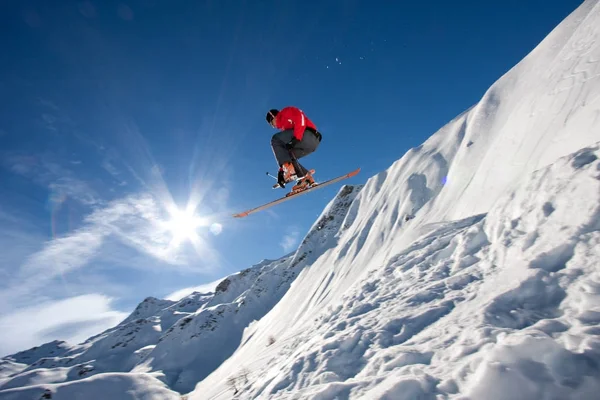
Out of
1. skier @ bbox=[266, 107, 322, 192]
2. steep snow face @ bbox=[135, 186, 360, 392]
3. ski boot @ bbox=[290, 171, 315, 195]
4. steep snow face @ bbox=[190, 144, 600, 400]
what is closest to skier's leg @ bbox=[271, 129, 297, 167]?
skier @ bbox=[266, 107, 322, 192]

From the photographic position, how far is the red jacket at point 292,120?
326 inches

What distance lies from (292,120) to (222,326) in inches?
4417

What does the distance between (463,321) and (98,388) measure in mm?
63950

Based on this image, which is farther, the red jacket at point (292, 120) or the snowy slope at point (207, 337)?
the snowy slope at point (207, 337)

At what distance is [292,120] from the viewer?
328 inches

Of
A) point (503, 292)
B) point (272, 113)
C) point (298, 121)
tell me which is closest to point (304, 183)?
point (298, 121)

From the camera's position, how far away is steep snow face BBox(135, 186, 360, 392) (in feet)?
258

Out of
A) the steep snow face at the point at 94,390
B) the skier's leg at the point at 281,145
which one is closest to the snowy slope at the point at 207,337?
the steep snow face at the point at 94,390

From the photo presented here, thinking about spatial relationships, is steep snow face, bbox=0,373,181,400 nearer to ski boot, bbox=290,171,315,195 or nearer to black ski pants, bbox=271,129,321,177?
ski boot, bbox=290,171,315,195

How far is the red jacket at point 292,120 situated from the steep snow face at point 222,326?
6204cm

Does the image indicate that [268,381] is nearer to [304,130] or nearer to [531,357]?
[531,357]

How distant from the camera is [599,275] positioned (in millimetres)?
3252

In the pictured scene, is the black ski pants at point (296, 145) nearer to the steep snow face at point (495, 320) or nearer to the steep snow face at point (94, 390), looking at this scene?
the steep snow face at point (495, 320)

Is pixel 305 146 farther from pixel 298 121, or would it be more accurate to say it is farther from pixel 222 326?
pixel 222 326
